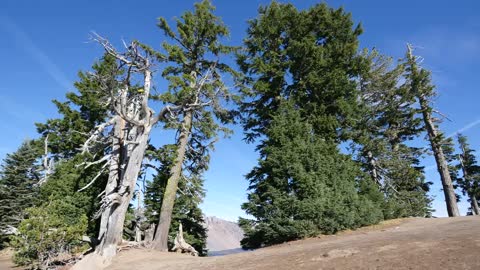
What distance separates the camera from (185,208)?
20953 mm

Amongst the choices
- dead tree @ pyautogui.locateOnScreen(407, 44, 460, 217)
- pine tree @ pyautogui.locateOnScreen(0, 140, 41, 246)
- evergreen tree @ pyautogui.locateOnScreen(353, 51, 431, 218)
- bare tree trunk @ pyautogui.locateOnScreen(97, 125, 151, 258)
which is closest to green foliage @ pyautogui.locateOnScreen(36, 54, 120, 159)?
pine tree @ pyautogui.locateOnScreen(0, 140, 41, 246)

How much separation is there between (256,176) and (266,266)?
31.2 ft

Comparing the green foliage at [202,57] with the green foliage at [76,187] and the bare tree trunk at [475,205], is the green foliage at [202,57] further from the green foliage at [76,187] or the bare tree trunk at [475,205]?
the bare tree trunk at [475,205]

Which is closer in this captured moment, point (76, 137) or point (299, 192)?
point (299, 192)

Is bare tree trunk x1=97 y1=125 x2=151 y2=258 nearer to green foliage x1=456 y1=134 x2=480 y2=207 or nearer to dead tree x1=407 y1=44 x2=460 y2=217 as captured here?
dead tree x1=407 y1=44 x2=460 y2=217

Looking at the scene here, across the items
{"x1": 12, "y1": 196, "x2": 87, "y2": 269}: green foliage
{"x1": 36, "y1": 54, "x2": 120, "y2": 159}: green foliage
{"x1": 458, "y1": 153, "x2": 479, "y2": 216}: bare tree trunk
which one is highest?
{"x1": 36, "y1": 54, "x2": 120, "y2": 159}: green foliage

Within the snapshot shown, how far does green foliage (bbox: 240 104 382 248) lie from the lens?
44.1ft

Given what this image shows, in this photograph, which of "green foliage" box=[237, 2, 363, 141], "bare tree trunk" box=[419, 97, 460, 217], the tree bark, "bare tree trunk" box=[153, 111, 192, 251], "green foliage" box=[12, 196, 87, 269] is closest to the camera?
"green foliage" box=[12, 196, 87, 269]

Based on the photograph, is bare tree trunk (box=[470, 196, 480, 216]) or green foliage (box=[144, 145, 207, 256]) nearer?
green foliage (box=[144, 145, 207, 256])

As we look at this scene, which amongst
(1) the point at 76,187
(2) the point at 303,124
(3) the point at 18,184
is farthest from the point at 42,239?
(3) the point at 18,184

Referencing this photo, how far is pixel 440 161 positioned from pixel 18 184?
1555 inches

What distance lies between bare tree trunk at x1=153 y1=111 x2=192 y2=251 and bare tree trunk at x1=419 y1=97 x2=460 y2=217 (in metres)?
19.3

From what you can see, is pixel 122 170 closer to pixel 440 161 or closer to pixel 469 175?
pixel 440 161

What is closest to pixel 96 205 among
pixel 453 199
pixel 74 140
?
pixel 74 140
